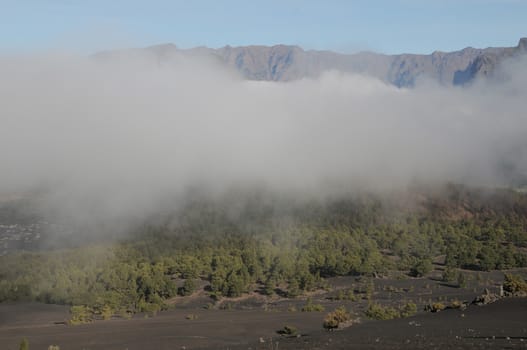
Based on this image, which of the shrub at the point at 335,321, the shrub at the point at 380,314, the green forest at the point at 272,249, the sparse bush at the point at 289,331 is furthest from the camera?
the green forest at the point at 272,249

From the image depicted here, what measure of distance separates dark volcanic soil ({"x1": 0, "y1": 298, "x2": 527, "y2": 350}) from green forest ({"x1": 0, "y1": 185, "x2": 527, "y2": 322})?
8.62 metres

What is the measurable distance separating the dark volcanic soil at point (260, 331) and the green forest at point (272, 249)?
862 centimetres

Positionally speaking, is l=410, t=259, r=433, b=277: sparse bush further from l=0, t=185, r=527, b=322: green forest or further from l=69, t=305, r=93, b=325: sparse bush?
l=69, t=305, r=93, b=325: sparse bush

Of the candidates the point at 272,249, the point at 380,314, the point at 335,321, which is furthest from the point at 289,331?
the point at 272,249

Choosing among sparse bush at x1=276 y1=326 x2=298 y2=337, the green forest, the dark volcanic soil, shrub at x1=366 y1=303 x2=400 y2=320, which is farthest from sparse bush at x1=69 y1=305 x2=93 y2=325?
shrub at x1=366 y1=303 x2=400 y2=320

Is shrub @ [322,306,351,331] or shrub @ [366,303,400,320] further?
shrub @ [366,303,400,320]

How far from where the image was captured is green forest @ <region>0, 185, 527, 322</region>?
245 ft

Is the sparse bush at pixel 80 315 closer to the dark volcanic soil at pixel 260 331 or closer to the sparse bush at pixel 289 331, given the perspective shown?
the dark volcanic soil at pixel 260 331

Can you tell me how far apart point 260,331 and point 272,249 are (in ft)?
154

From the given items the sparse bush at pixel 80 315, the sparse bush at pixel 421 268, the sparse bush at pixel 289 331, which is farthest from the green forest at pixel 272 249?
the sparse bush at pixel 289 331

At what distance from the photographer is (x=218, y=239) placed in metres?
104

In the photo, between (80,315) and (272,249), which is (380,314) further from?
(272,249)

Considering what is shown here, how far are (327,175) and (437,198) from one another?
38.3 metres

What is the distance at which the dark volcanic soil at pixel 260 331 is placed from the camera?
26594 millimetres
